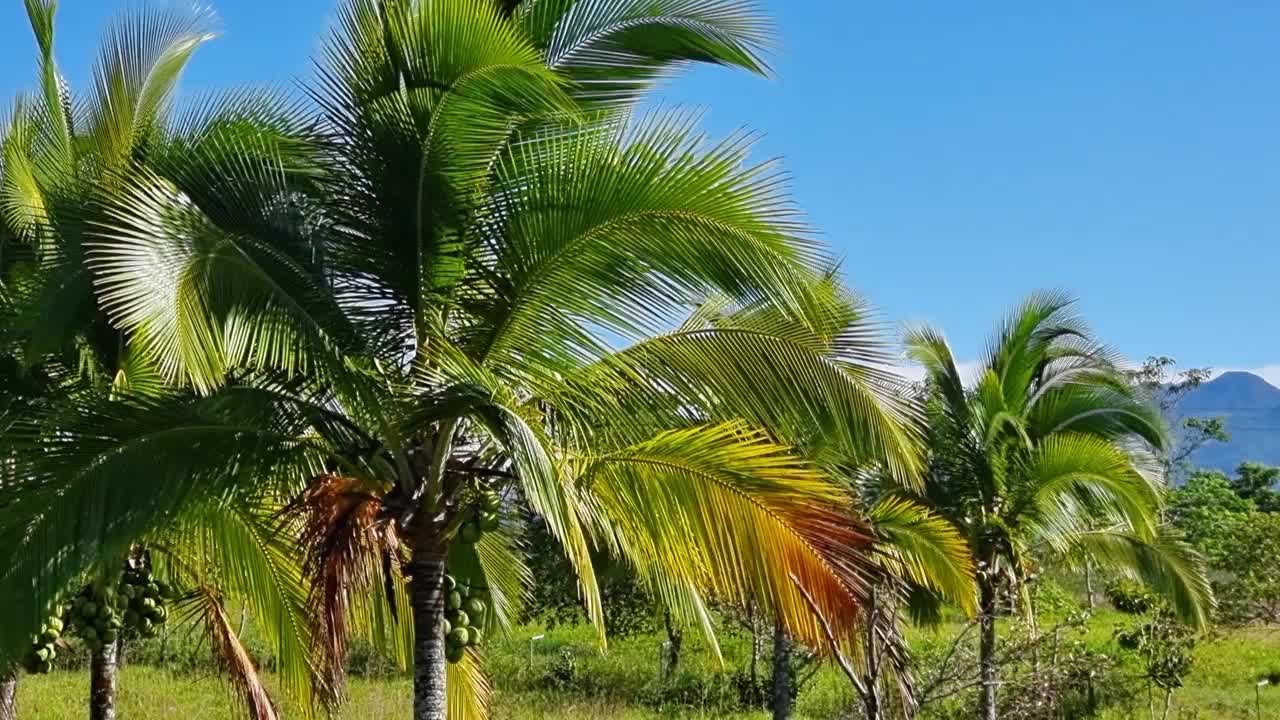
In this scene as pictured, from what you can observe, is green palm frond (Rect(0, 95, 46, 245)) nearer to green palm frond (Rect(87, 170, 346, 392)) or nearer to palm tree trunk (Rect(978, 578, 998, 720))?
green palm frond (Rect(87, 170, 346, 392))

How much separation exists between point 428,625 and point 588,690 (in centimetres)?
1441

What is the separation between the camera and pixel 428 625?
23.2 feet

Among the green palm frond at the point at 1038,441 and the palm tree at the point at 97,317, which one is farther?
the green palm frond at the point at 1038,441

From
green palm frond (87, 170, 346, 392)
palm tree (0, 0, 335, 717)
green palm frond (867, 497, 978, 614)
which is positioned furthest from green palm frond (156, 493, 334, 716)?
green palm frond (867, 497, 978, 614)

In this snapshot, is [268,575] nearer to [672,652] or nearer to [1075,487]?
[1075,487]

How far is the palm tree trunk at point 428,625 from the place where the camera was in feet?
22.9

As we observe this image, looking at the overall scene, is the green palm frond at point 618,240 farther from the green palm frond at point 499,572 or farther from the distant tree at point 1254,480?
the distant tree at point 1254,480

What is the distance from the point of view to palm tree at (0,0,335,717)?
7.00 m

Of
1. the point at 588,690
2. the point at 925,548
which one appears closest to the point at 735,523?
the point at 925,548

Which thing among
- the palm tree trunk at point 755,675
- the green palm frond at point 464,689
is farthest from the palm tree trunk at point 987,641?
the palm tree trunk at point 755,675

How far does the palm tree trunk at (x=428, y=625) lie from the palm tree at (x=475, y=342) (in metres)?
0.01

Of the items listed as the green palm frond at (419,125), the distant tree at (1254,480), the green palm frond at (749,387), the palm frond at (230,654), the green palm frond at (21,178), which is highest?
the distant tree at (1254,480)

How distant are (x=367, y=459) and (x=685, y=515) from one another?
1603 mm

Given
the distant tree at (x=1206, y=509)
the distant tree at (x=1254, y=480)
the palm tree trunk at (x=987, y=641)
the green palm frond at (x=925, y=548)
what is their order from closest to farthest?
the green palm frond at (x=925, y=548)
the palm tree trunk at (x=987, y=641)
the distant tree at (x=1206, y=509)
the distant tree at (x=1254, y=480)
